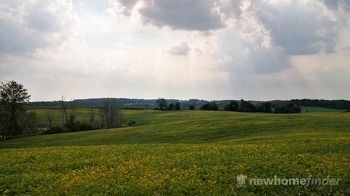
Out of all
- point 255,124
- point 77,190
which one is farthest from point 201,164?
point 255,124

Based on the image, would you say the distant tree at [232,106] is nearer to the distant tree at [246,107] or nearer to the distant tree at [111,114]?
the distant tree at [246,107]

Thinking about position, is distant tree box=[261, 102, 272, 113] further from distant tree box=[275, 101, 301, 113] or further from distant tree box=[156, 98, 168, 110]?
distant tree box=[156, 98, 168, 110]

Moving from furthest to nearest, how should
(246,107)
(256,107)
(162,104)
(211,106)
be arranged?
(162,104), (211,106), (246,107), (256,107)

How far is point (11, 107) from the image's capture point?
3344 inches

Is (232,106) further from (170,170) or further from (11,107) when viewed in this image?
(170,170)

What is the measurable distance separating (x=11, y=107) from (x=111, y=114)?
1655 inches

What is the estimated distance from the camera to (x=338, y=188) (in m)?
14.9

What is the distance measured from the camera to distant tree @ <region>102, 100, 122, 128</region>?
12000 centimetres
